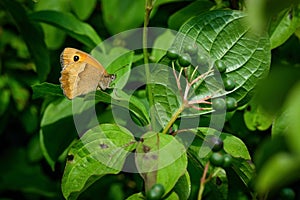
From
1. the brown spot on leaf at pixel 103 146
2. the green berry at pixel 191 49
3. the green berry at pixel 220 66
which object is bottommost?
the brown spot on leaf at pixel 103 146

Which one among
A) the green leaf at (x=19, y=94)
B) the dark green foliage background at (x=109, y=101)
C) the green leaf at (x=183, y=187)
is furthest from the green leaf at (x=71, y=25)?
the green leaf at (x=183, y=187)

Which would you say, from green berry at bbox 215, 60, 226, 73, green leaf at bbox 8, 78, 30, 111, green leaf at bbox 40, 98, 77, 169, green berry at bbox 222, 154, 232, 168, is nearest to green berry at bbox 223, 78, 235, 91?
green berry at bbox 215, 60, 226, 73

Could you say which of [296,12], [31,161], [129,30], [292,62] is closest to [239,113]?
[292,62]

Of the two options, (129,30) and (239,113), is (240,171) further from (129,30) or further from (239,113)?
(129,30)

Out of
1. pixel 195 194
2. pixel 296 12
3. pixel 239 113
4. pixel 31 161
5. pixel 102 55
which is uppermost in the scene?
pixel 296 12

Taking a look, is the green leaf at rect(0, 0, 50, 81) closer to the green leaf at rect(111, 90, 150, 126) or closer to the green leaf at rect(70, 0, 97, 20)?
the green leaf at rect(70, 0, 97, 20)

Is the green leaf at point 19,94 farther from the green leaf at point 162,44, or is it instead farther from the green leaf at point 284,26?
the green leaf at point 284,26
